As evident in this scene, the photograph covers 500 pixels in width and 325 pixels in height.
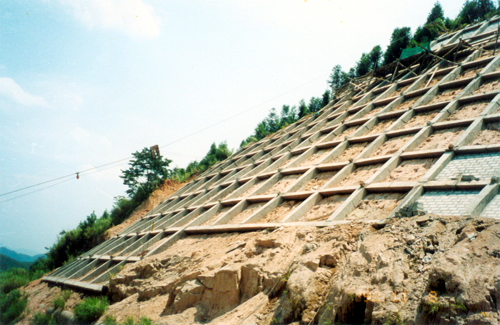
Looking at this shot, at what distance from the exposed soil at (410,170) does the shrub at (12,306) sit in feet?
41.5

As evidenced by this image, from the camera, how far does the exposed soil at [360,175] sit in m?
7.51

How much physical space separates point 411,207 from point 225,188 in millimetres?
8515

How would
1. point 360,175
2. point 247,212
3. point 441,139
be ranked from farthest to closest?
1. point 247,212
2. point 360,175
3. point 441,139

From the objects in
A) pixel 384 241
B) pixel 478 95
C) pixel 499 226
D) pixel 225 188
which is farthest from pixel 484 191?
pixel 225 188

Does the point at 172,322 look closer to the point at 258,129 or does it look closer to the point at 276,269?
the point at 276,269

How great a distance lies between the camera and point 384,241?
4426mm

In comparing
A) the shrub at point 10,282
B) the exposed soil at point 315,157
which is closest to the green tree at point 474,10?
the exposed soil at point 315,157

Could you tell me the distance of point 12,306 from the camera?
10805mm

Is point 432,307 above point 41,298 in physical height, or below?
below

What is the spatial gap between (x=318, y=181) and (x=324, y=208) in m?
1.72

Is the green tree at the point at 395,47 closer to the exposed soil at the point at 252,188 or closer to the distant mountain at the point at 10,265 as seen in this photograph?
the exposed soil at the point at 252,188

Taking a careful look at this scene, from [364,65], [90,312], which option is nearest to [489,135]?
[90,312]

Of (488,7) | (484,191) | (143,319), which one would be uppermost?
(488,7)

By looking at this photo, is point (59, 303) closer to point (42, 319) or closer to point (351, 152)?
point (42, 319)
